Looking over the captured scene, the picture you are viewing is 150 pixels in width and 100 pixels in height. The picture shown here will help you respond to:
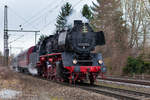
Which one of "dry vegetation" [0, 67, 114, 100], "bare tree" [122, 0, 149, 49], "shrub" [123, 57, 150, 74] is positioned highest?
"bare tree" [122, 0, 149, 49]

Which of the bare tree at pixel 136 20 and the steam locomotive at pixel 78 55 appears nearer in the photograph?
the steam locomotive at pixel 78 55

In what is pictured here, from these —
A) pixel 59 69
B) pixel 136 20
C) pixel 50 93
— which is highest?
pixel 136 20

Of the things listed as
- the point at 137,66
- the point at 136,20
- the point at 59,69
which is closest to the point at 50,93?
the point at 59,69

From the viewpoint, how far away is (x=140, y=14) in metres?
29.2

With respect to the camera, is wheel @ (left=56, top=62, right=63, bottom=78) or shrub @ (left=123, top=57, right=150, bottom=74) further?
shrub @ (left=123, top=57, right=150, bottom=74)

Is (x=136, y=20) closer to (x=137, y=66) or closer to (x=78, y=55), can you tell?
(x=137, y=66)

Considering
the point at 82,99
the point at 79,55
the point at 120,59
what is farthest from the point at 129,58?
the point at 82,99

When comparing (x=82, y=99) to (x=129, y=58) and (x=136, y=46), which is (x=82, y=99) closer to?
(x=129, y=58)

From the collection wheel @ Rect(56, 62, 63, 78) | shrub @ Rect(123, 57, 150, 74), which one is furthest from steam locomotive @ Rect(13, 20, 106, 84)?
shrub @ Rect(123, 57, 150, 74)

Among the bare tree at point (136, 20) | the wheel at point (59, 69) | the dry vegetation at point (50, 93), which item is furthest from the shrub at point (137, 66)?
the dry vegetation at point (50, 93)

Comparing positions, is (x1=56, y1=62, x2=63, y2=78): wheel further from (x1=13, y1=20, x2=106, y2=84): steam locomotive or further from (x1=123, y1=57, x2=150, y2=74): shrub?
(x1=123, y1=57, x2=150, y2=74): shrub

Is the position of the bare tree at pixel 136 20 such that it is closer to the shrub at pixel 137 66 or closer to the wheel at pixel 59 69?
the shrub at pixel 137 66

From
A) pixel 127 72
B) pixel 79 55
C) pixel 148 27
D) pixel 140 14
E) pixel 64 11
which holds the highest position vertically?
pixel 64 11

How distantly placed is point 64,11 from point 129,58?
28.9 meters
